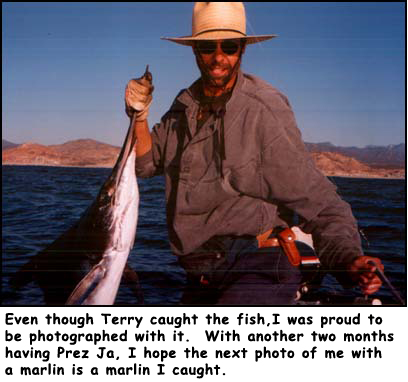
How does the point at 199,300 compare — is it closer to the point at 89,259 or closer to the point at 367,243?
the point at 89,259

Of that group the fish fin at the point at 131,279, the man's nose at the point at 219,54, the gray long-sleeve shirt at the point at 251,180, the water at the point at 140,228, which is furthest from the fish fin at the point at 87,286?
the man's nose at the point at 219,54

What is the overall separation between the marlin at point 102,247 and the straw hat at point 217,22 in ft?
1.22

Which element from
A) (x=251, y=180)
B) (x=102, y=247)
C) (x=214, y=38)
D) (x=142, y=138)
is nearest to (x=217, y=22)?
(x=214, y=38)

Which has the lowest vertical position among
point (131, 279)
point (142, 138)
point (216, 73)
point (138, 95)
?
point (131, 279)

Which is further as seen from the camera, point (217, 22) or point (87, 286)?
point (87, 286)

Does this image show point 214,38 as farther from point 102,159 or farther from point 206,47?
point 102,159

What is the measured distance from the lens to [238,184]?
8.52 ft

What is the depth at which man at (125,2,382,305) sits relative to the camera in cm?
251

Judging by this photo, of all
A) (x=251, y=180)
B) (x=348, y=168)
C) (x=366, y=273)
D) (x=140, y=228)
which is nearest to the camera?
(x=366, y=273)

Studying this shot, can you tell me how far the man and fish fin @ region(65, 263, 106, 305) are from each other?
49cm

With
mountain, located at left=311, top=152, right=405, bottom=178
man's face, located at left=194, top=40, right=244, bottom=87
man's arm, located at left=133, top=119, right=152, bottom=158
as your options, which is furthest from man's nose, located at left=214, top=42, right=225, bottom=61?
mountain, located at left=311, top=152, right=405, bottom=178

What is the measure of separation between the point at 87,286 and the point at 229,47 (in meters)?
1.55

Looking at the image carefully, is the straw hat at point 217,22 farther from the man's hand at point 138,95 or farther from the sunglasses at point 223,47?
the man's hand at point 138,95

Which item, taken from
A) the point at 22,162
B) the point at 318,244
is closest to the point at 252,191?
the point at 318,244
